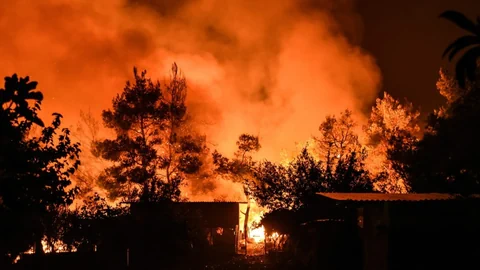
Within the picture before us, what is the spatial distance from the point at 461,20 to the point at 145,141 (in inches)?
1192

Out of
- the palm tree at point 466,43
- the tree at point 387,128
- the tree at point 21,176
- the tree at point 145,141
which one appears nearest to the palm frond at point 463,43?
the palm tree at point 466,43

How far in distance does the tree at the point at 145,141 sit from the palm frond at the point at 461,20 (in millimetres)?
26882

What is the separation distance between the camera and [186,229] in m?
25.5

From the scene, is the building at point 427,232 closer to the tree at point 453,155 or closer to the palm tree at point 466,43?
the tree at point 453,155

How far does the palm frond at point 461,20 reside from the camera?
11648 millimetres

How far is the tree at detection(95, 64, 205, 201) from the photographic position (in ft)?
126

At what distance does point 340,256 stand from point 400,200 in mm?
5356

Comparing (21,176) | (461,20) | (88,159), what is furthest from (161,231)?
(88,159)

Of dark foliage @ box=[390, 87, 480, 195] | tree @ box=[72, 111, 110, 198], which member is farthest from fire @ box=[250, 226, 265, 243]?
dark foliage @ box=[390, 87, 480, 195]

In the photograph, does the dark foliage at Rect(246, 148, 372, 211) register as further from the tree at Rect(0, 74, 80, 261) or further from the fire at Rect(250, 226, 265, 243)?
the tree at Rect(0, 74, 80, 261)

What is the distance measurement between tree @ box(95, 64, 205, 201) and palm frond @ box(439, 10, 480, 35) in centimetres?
2688

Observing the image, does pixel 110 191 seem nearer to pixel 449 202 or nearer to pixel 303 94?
pixel 449 202

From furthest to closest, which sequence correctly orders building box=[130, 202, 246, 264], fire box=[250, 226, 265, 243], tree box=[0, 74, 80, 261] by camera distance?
fire box=[250, 226, 265, 243] < building box=[130, 202, 246, 264] < tree box=[0, 74, 80, 261]

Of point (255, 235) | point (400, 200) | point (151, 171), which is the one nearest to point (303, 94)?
point (255, 235)
